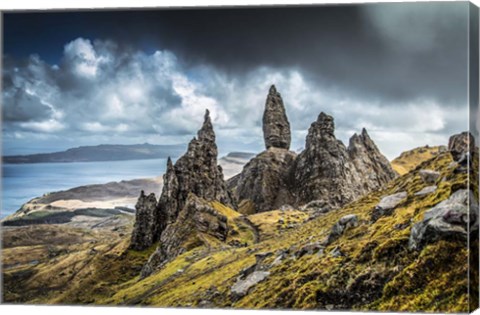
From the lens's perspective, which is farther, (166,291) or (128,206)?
(128,206)

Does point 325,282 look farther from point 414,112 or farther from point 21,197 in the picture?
point 21,197

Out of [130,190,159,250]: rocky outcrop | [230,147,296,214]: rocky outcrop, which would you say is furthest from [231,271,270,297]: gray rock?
[230,147,296,214]: rocky outcrop

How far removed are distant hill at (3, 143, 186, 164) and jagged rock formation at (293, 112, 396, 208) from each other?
10752 centimetres

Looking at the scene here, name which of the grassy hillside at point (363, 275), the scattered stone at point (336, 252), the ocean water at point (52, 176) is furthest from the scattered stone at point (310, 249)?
the ocean water at point (52, 176)

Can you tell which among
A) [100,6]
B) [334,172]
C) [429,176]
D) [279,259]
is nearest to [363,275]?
[429,176]

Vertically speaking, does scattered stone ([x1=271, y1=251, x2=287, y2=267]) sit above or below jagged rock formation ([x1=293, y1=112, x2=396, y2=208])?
below

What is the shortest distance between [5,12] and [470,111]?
3443 centimetres

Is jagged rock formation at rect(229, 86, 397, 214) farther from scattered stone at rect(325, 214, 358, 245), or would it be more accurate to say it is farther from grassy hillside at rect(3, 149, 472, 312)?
scattered stone at rect(325, 214, 358, 245)

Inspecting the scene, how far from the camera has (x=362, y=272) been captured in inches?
1411

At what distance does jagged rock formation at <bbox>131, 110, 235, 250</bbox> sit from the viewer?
13500 centimetres

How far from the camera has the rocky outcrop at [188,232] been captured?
105m

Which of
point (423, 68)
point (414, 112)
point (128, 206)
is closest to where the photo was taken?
point (423, 68)

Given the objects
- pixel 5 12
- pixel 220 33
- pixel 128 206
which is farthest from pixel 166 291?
pixel 128 206

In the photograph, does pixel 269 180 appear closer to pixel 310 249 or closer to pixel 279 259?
pixel 279 259
